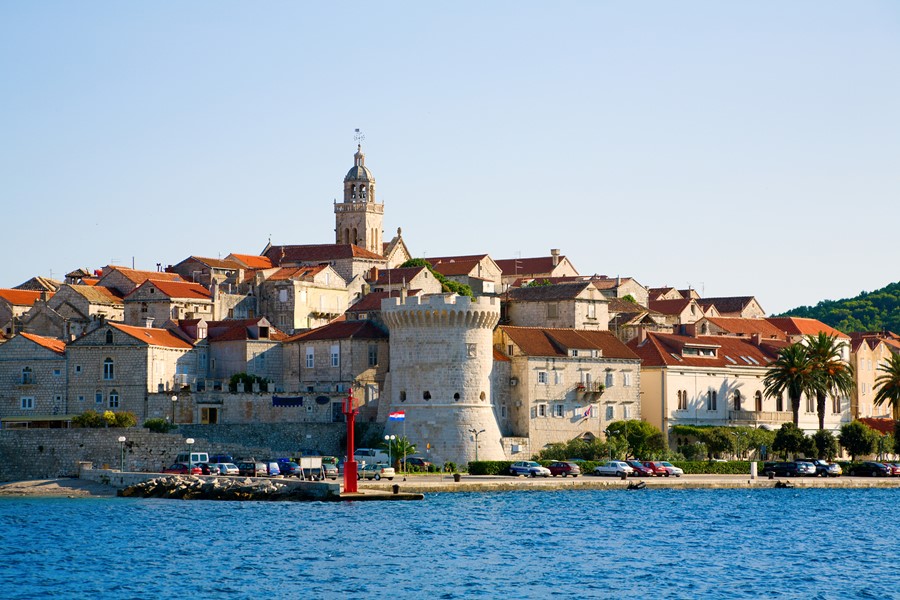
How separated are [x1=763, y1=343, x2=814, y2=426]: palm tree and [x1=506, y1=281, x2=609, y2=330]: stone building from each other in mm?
10862

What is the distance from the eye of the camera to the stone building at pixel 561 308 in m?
101

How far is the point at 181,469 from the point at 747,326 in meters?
48.2

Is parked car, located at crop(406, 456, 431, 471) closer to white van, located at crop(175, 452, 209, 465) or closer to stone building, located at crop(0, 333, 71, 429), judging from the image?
white van, located at crop(175, 452, 209, 465)

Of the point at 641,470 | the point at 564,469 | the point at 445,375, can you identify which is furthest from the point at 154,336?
the point at 641,470

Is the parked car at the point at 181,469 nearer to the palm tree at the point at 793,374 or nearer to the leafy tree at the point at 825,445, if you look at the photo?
the palm tree at the point at 793,374

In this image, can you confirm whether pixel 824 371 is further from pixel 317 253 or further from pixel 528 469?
pixel 317 253

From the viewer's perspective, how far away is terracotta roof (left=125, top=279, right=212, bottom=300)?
347ft

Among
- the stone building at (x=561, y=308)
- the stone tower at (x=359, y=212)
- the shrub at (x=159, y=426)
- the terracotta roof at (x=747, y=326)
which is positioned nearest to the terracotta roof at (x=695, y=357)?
the stone building at (x=561, y=308)

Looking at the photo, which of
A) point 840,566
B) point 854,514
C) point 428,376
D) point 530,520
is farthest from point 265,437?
point 840,566

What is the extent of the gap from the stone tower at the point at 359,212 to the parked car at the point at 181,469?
5365 cm

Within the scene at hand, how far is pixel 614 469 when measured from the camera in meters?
84.0

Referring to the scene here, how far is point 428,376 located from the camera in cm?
8594

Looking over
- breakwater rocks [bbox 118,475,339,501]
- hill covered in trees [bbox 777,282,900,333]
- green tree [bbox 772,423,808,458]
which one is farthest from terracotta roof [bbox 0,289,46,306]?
hill covered in trees [bbox 777,282,900,333]

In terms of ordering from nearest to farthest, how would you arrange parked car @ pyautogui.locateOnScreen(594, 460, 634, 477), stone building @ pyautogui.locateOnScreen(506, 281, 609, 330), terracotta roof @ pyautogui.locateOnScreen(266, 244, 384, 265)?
parked car @ pyautogui.locateOnScreen(594, 460, 634, 477) → stone building @ pyautogui.locateOnScreen(506, 281, 609, 330) → terracotta roof @ pyautogui.locateOnScreen(266, 244, 384, 265)
